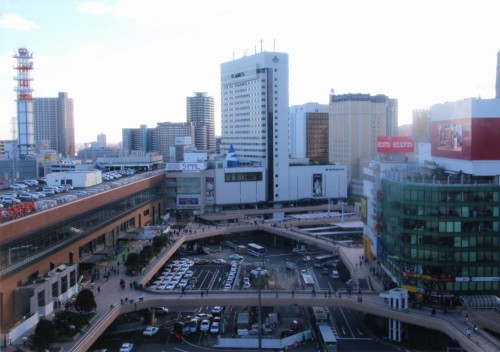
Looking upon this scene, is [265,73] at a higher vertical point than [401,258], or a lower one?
higher

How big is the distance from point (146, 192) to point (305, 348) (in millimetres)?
30752

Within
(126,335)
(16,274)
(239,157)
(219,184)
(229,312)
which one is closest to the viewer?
(16,274)

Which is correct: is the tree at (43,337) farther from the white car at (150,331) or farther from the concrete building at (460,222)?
the concrete building at (460,222)

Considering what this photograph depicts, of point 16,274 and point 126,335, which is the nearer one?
point 16,274

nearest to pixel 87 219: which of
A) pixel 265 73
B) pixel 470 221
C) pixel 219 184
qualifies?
pixel 470 221

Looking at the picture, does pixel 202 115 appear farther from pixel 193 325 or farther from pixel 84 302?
pixel 84 302

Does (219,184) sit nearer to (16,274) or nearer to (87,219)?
(87,219)

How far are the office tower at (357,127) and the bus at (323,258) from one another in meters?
42.8

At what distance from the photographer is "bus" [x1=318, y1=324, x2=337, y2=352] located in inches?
1023

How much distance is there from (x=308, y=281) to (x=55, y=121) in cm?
13537

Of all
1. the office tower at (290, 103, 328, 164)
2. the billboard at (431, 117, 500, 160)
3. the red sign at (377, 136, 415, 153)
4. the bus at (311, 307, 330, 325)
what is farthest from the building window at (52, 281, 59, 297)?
the office tower at (290, 103, 328, 164)

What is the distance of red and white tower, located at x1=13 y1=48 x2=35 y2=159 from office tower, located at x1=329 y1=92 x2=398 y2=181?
47.5 meters

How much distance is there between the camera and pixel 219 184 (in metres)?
64.4

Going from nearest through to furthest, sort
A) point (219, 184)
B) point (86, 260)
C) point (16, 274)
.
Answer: point (16, 274)
point (86, 260)
point (219, 184)
